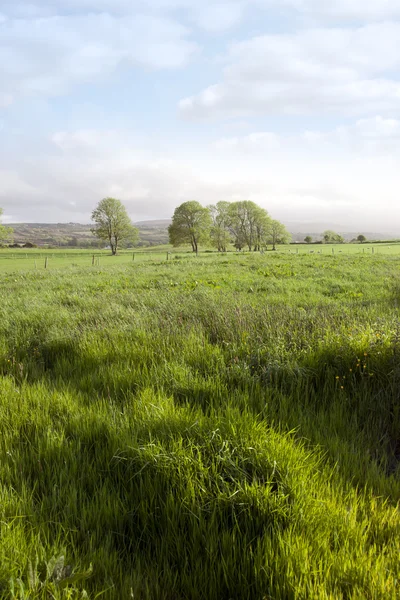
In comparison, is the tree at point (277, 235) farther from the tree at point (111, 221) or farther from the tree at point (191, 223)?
the tree at point (111, 221)

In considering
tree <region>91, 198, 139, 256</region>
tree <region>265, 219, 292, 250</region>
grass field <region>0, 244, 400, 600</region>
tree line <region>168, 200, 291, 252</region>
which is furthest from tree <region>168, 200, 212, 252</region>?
grass field <region>0, 244, 400, 600</region>

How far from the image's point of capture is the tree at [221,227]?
89.9 meters

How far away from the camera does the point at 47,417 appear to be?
3154 mm

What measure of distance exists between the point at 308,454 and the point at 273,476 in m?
0.45

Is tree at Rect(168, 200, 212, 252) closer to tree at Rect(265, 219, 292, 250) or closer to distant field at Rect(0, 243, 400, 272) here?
distant field at Rect(0, 243, 400, 272)

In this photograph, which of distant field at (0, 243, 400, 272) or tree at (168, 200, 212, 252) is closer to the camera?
distant field at (0, 243, 400, 272)

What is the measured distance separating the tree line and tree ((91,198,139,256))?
1389 cm

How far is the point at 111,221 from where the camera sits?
86062 mm

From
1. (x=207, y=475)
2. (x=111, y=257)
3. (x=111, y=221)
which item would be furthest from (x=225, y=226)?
(x=207, y=475)

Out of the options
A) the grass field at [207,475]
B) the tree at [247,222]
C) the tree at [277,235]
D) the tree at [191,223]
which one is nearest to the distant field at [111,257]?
the tree at [191,223]

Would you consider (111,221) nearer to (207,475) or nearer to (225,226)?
(225,226)

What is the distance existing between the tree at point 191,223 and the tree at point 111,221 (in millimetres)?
14652

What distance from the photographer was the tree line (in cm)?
8012

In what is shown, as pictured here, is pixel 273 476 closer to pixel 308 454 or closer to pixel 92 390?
pixel 308 454
